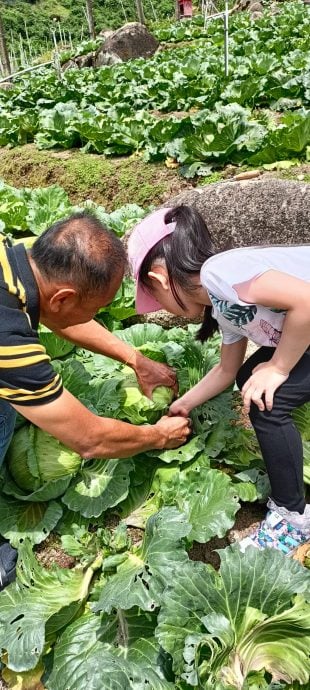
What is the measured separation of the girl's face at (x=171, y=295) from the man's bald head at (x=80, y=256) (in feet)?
0.56

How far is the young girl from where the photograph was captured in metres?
2.01

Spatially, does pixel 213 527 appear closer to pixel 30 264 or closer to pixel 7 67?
pixel 30 264

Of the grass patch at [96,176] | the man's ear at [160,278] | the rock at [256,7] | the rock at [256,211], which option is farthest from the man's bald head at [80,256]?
the rock at [256,7]

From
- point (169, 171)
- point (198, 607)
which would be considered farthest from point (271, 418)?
point (169, 171)

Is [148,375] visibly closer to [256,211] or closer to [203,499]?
[203,499]

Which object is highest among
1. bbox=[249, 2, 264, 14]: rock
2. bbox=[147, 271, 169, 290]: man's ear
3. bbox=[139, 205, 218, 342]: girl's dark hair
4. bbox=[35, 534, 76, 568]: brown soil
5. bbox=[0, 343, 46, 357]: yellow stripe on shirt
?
bbox=[249, 2, 264, 14]: rock

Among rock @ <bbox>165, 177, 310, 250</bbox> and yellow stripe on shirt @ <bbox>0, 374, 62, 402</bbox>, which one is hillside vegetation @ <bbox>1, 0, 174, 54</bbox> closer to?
rock @ <bbox>165, 177, 310, 250</bbox>

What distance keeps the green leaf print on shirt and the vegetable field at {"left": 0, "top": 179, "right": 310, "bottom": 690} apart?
70 centimetres

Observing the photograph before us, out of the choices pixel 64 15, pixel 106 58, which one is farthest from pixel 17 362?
pixel 64 15

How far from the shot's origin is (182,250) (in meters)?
2.13

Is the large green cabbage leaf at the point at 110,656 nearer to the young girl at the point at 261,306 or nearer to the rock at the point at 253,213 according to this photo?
the young girl at the point at 261,306

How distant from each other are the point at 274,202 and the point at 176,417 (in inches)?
82.9

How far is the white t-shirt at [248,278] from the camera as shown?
2031 millimetres

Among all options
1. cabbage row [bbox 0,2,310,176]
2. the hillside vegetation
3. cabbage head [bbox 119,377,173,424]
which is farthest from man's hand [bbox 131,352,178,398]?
the hillside vegetation
